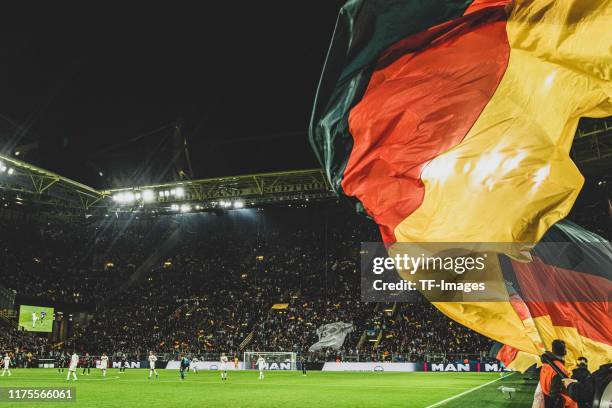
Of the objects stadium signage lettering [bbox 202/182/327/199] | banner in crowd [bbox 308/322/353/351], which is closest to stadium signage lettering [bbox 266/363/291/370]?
banner in crowd [bbox 308/322/353/351]

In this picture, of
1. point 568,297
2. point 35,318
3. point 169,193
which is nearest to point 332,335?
point 169,193

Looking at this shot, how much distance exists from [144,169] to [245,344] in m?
16.5

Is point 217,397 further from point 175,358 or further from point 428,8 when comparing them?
point 175,358

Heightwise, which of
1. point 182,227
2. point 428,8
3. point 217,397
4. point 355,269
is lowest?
point 217,397

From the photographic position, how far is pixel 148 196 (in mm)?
45125

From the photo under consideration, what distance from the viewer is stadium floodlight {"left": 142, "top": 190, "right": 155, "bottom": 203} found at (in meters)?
45.0

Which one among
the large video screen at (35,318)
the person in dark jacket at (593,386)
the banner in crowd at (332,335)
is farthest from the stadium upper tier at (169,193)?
the person in dark jacket at (593,386)

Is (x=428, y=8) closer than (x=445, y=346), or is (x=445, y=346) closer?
(x=428, y=8)

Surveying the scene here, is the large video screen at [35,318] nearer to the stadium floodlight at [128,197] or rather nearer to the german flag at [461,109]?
the stadium floodlight at [128,197]

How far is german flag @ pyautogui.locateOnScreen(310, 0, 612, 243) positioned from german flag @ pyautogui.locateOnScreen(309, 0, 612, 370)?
13 mm

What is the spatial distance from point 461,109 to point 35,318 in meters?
50.5

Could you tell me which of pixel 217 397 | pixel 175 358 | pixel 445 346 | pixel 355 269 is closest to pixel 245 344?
pixel 175 358

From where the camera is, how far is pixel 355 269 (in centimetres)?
5362

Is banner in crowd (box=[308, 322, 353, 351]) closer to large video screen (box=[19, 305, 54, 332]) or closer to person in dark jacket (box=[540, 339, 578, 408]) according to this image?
large video screen (box=[19, 305, 54, 332])
